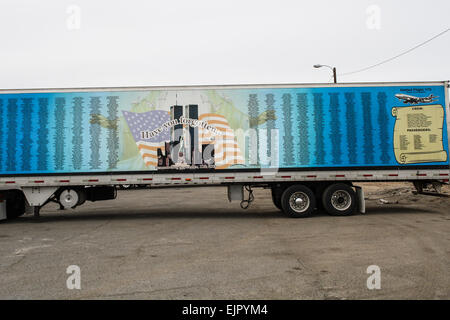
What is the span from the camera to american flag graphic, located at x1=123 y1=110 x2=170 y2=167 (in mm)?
13125

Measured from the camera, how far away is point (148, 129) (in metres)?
13.2

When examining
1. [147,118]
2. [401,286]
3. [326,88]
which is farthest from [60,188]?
[401,286]

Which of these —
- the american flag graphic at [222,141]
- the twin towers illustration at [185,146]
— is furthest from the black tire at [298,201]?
the twin towers illustration at [185,146]

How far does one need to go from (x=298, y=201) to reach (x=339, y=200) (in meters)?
1.28

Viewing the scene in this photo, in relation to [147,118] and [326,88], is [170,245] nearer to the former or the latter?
[147,118]

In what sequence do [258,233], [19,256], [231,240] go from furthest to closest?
1. [258,233]
2. [231,240]
3. [19,256]

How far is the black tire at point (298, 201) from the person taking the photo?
13.0 meters

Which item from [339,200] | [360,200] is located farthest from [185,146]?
[360,200]

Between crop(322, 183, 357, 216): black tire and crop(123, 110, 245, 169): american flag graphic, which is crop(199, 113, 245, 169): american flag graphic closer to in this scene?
crop(123, 110, 245, 169): american flag graphic

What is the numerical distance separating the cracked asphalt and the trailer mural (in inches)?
71.5

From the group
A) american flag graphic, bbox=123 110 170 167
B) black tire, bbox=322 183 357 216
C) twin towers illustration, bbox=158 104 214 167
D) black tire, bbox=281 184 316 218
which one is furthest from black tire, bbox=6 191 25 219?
black tire, bbox=322 183 357 216

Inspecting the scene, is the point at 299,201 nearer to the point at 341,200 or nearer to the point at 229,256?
Answer: the point at 341,200

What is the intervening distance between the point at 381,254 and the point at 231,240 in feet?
10.5

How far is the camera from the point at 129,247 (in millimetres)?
8836
